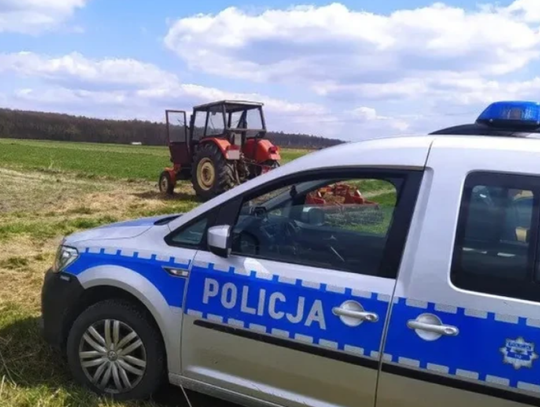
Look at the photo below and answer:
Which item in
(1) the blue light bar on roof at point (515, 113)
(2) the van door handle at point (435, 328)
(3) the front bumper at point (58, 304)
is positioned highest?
(1) the blue light bar on roof at point (515, 113)

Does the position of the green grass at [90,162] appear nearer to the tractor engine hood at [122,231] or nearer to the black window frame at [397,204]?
the tractor engine hood at [122,231]

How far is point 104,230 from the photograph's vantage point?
4039 millimetres

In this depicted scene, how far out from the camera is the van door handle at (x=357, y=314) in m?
2.87

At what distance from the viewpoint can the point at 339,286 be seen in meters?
2.99

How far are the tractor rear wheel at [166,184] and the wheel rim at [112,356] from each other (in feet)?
42.8

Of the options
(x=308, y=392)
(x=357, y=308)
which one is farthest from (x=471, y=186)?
(x=308, y=392)

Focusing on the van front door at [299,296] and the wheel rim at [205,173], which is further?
the wheel rim at [205,173]

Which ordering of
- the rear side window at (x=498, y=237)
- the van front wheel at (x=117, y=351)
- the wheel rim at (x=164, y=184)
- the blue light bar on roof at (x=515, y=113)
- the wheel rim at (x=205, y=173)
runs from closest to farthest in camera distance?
the rear side window at (x=498, y=237)
the blue light bar on roof at (x=515, y=113)
the van front wheel at (x=117, y=351)
the wheel rim at (x=205, y=173)
the wheel rim at (x=164, y=184)

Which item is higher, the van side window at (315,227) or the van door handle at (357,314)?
the van side window at (315,227)

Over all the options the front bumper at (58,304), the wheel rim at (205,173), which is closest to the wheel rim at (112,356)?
the front bumper at (58,304)

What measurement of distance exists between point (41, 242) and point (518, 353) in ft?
23.9

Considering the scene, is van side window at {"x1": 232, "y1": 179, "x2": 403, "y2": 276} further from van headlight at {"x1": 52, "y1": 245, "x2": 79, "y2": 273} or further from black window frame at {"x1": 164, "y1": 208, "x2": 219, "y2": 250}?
van headlight at {"x1": 52, "y1": 245, "x2": 79, "y2": 273}

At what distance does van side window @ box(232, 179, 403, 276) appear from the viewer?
10.2 ft

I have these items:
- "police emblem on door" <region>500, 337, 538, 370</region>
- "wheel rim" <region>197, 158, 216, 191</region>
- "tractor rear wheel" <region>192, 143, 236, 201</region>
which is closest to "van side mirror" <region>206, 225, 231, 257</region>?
"police emblem on door" <region>500, 337, 538, 370</region>
